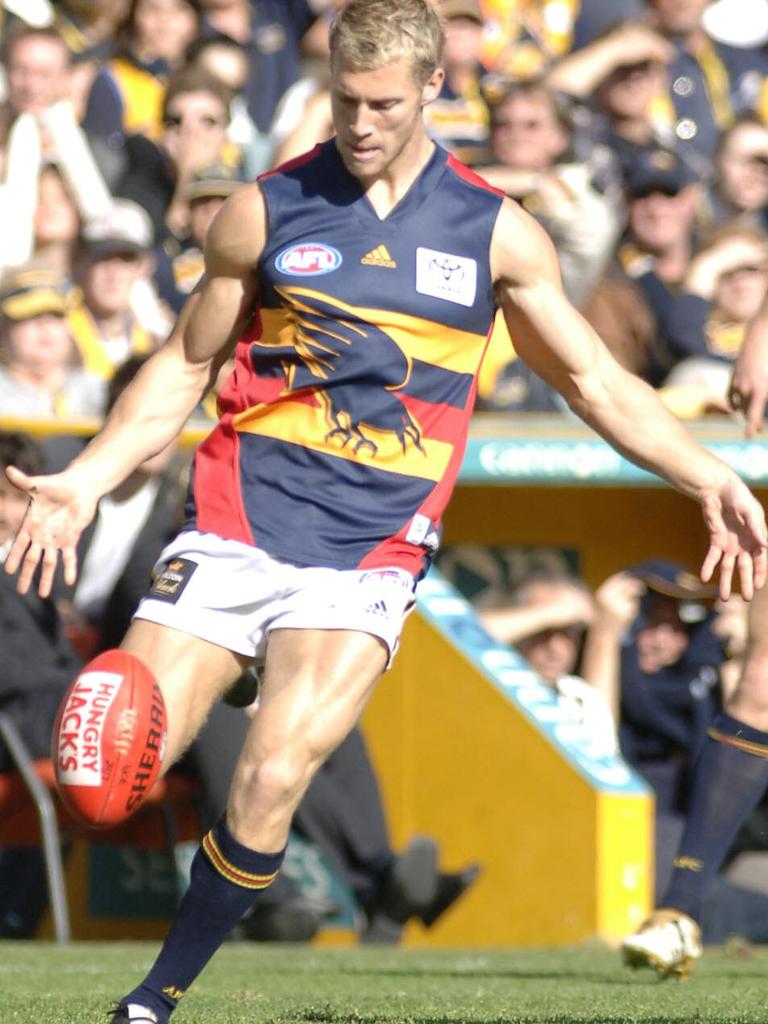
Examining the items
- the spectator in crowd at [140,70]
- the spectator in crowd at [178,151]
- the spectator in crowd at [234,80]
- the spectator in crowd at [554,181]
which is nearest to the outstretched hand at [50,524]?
the spectator in crowd at [554,181]

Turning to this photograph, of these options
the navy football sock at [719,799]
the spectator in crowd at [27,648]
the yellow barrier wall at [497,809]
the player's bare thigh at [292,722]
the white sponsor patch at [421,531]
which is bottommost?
the yellow barrier wall at [497,809]

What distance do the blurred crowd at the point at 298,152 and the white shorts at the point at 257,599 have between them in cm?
442

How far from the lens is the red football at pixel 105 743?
470 cm

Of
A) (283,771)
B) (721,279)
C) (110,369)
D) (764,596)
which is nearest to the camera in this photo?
(283,771)

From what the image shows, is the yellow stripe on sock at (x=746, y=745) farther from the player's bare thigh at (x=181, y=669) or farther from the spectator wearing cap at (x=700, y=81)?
the spectator wearing cap at (x=700, y=81)

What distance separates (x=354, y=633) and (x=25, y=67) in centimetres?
739

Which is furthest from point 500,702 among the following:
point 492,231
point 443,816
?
point 492,231

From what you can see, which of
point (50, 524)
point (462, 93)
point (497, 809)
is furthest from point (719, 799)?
point (462, 93)

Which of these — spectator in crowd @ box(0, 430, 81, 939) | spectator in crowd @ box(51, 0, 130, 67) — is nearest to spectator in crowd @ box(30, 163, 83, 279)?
spectator in crowd @ box(51, 0, 130, 67)

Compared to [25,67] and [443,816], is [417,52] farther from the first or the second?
[25,67]

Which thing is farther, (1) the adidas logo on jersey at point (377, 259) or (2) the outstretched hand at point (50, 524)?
(1) the adidas logo on jersey at point (377, 259)

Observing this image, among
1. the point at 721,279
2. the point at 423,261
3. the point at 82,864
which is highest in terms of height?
the point at 423,261

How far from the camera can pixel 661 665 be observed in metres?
10.1

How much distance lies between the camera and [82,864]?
971 centimetres
